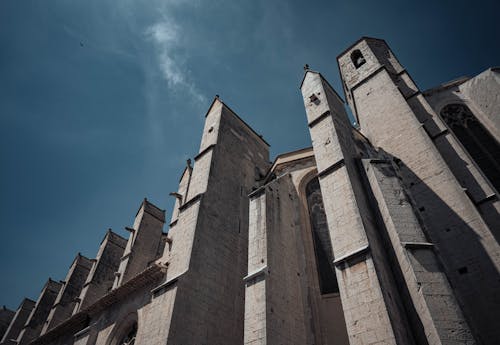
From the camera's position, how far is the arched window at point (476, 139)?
9016mm

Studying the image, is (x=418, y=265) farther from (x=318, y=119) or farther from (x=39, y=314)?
(x=39, y=314)

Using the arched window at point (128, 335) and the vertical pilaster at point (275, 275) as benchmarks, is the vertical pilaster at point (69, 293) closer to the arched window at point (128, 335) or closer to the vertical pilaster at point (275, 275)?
the arched window at point (128, 335)

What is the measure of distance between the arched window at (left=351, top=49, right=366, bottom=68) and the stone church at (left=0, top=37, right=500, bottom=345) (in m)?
0.75

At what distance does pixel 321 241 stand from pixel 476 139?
6.31m

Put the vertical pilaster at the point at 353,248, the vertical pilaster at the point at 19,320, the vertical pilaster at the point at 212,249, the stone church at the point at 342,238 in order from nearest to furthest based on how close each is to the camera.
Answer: the vertical pilaster at the point at 353,248 → the stone church at the point at 342,238 → the vertical pilaster at the point at 212,249 → the vertical pilaster at the point at 19,320

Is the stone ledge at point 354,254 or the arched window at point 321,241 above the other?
the arched window at point 321,241

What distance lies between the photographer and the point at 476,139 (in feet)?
32.6

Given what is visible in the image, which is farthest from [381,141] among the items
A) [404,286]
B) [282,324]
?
[282,324]

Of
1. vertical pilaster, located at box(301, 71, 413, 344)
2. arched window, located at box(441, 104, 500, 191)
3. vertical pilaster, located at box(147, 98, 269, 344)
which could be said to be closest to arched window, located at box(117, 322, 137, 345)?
vertical pilaster, located at box(147, 98, 269, 344)

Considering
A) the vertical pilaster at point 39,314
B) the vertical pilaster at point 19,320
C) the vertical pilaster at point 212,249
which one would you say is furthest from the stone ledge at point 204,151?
the vertical pilaster at point 19,320

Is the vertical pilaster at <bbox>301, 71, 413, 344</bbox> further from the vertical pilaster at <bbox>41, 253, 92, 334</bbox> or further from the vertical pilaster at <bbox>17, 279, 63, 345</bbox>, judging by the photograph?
the vertical pilaster at <bbox>17, 279, 63, 345</bbox>

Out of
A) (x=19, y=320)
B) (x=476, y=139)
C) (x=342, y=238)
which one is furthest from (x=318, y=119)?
(x=19, y=320)

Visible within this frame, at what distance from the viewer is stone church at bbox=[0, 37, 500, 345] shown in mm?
4750

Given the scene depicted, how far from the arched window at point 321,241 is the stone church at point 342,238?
33mm
